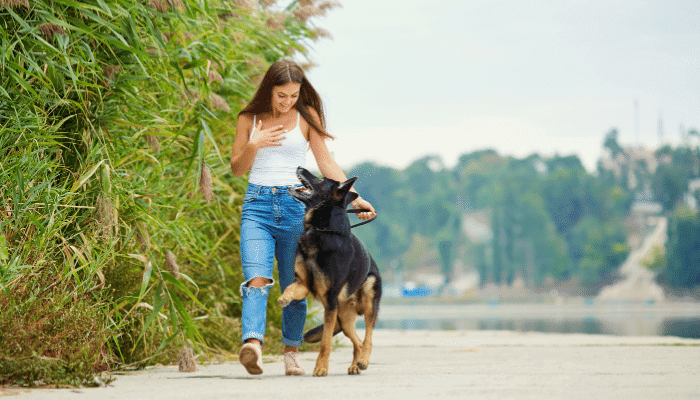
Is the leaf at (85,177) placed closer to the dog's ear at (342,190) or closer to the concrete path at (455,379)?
the concrete path at (455,379)

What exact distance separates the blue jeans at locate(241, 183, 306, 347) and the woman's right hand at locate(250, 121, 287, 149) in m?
0.25

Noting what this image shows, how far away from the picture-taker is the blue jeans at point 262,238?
14.9ft

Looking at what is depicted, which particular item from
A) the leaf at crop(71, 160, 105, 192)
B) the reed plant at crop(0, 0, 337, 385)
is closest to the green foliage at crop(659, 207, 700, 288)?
the reed plant at crop(0, 0, 337, 385)

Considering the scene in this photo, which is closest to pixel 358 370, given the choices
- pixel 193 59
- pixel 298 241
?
pixel 298 241

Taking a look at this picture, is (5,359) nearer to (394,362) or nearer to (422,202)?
(394,362)

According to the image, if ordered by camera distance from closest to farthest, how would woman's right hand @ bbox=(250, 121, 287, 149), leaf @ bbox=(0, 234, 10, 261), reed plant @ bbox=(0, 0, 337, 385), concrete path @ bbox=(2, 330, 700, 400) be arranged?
concrete path @ bbox=(2, 330, 700, 400) < leaf @ bbox=(0, 234, 10, 261) < reed plant @ bbox=(0, 0, 337, 385) < woman's right hand @ bbox=(250, 121, 287, 149)

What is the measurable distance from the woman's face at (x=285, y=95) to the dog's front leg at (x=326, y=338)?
3.89 feet

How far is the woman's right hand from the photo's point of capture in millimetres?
4594

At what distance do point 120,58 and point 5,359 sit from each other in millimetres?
2145

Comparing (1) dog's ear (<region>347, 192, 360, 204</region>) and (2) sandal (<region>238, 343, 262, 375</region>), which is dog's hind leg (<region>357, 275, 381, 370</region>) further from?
(2) sandal (<region>238, 343, 262, 375</region>)

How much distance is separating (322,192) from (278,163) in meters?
0.42

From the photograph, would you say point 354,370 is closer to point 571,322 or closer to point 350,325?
point 350,325

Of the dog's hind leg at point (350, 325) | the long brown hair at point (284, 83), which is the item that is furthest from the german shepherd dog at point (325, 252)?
the long brown hair at point (284, 83)

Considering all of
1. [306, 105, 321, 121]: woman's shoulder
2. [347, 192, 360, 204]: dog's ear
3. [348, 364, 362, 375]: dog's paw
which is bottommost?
[348, 364, 362, 375]: dog's paw
